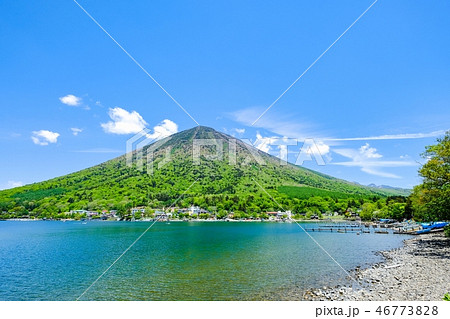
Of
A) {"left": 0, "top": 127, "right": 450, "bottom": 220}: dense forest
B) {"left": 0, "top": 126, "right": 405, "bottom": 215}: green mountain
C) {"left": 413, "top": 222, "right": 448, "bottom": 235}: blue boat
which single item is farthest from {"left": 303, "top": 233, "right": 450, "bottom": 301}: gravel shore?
{"left": 0, "top": 126, "right": 405, "bottom": 215}: green mountain

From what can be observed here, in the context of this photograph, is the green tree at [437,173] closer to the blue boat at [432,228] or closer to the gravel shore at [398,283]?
the gravel shore at [398,283]

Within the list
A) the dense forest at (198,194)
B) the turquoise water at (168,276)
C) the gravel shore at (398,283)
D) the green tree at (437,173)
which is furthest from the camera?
the dense forest at (198,194)

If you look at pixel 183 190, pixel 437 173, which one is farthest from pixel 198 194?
pixel 437 173

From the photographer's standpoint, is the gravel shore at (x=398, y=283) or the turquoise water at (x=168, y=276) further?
the turquoise water at (x=168, y=276)

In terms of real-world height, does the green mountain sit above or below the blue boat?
above

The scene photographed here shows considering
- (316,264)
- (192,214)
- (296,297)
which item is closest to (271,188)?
(192,214)

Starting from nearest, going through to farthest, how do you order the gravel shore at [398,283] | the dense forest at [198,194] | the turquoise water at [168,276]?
the gravel shore at [398,283], the turquoise water at [168,276], the dense forest at [198,194]

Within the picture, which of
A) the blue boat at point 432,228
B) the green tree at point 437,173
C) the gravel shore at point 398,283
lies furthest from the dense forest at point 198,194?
the gravel shore at point 398,283

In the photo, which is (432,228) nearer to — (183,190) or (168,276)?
(168,276)

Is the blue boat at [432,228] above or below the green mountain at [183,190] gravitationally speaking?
below

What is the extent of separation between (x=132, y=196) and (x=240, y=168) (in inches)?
2955

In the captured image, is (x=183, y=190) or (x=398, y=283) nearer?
(x=398, y=283)

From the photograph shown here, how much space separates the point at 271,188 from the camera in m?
167

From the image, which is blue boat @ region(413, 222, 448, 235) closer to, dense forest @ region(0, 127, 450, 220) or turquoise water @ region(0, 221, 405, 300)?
turquoise water @ region(0, 221, 405, 300)
